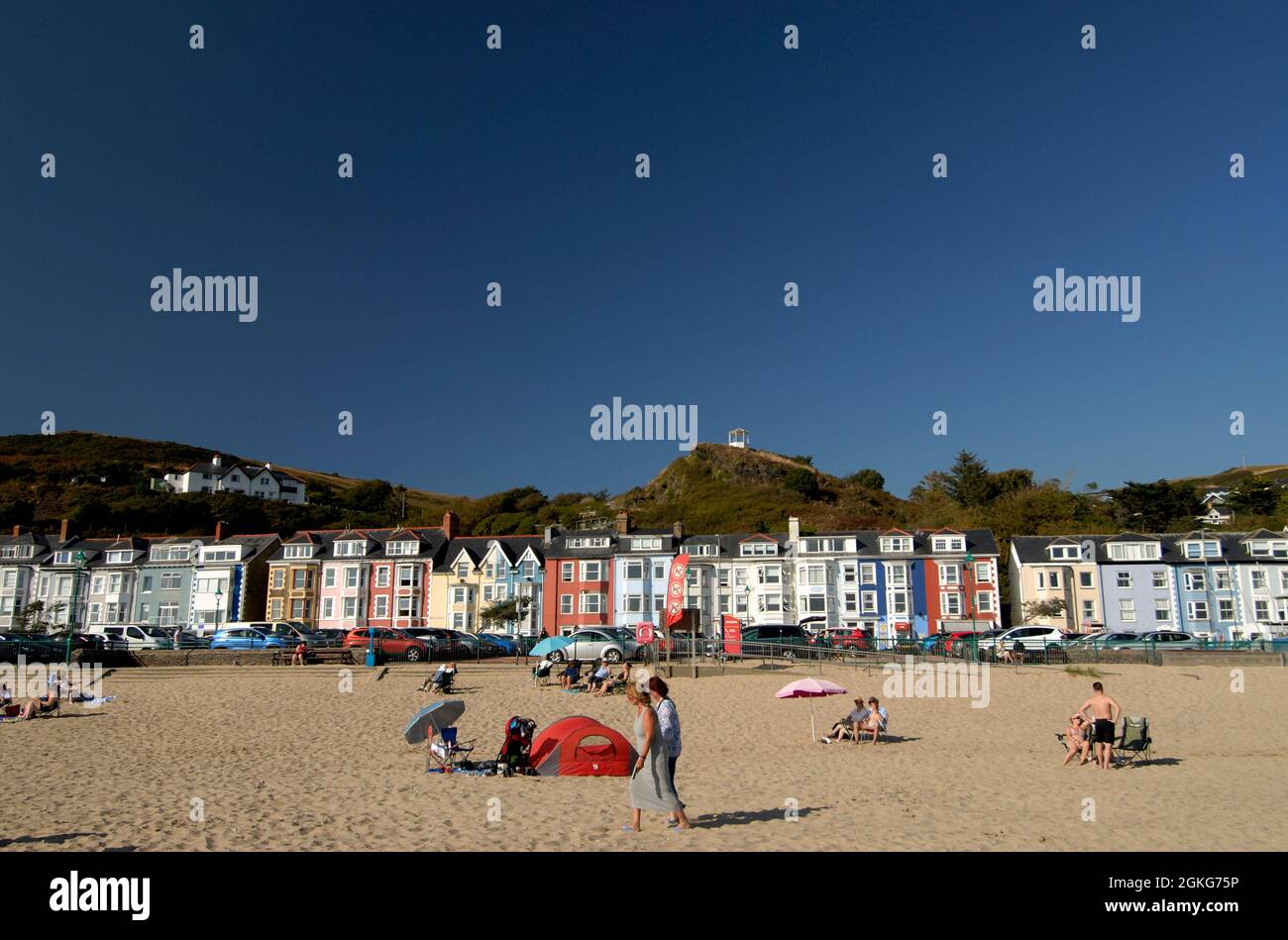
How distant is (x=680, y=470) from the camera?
124500mm

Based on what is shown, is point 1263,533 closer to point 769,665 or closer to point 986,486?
point 986,486

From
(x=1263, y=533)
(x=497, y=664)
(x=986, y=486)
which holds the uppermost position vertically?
(x=986, y=486)

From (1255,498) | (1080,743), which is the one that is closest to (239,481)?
(1255,498)

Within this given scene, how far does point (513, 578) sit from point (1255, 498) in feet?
260

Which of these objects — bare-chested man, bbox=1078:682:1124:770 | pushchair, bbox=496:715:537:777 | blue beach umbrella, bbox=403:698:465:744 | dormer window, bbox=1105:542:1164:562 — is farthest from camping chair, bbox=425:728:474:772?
dormer window, bbox=1105:542:1164:562

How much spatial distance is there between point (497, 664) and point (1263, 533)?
56.3 metres

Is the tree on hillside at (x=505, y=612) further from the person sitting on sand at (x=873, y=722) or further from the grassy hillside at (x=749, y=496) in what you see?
the person sitting on sand at (x=873, y=722)

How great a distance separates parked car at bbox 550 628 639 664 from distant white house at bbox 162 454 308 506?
101 meters

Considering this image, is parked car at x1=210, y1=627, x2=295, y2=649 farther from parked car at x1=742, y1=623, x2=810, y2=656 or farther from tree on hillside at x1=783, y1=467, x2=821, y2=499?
tree on hillside at x1=783, y1=467, x2=821, y2=499

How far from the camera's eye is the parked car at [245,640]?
4231 cm

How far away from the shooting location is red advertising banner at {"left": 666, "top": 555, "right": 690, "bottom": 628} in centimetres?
2917

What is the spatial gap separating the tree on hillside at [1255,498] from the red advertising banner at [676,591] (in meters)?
86.5

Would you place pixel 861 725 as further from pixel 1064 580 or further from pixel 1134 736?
pixel 1064 580
